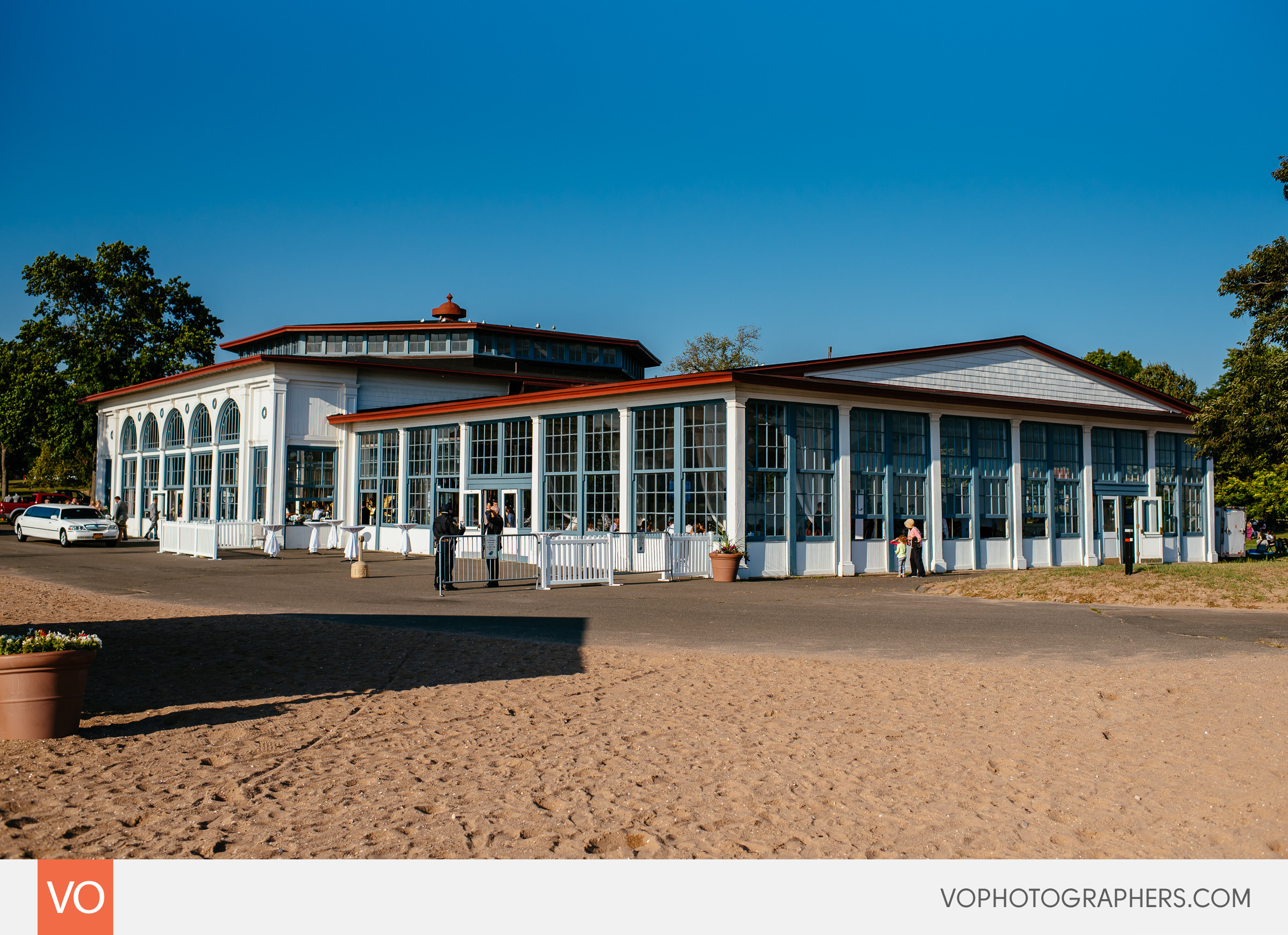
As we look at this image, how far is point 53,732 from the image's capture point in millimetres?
6734

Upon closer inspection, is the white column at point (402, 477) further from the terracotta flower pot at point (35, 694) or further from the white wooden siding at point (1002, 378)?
the terracotta flower pot at point (35, 694)

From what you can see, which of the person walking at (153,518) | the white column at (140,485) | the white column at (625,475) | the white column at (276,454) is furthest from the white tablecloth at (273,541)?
the white column at (140,485)

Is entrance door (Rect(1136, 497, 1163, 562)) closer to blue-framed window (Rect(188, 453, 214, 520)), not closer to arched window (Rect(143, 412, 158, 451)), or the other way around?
blue-framed window (Rect(188, 453, 214, 520))

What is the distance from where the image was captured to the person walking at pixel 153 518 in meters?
39.6

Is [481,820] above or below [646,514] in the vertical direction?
below

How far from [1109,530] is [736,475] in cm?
1344

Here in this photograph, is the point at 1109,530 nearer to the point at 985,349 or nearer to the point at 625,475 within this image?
the point at 985,349

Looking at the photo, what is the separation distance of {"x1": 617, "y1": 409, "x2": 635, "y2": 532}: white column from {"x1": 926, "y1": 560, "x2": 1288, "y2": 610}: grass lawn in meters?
7.35

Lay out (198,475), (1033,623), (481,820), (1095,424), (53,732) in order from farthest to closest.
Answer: (198,475), (1095,424), (1033,623), (53,732), (481,820)

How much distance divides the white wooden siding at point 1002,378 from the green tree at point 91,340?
147 feet

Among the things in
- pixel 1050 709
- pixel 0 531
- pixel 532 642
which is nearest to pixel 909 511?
→ pixel 532 642

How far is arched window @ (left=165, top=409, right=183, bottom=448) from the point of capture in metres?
40.2

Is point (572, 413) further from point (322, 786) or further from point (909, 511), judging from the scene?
point (322, 786)

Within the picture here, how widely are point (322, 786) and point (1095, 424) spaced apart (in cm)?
2643
